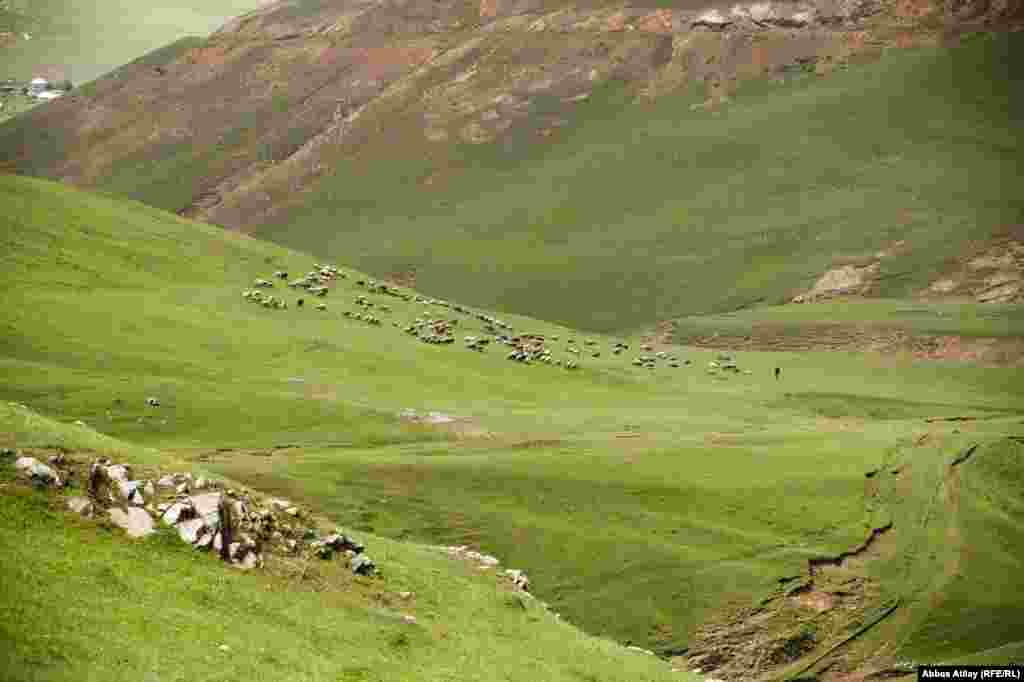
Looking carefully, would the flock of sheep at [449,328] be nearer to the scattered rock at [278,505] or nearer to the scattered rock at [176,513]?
the scattered rock at [278,505]

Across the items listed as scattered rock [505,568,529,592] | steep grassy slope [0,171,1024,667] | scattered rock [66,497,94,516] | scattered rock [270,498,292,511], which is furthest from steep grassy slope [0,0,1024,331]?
scattered rock [66,497,94,516]

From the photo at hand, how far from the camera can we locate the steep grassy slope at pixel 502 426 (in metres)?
49.2

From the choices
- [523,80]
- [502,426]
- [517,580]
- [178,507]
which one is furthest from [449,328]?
[523,80]

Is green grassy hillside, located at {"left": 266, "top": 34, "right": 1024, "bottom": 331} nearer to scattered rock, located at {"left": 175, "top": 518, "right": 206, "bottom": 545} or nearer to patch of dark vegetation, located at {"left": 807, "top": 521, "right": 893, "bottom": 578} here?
patch of dark vegetation, located at {"left": 807, "top": 521, "right": 893, "bottom": 578}

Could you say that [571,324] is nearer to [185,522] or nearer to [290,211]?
[290,211]

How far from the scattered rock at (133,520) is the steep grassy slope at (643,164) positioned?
96.0 m

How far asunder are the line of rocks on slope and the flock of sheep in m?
51.3

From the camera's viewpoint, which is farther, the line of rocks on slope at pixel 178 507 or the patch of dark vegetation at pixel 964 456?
the patch of dark vegetation at pixel 964 456

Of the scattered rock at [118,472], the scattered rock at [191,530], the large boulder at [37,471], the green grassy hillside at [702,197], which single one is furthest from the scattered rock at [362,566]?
the green grassy hillside at [702,197]

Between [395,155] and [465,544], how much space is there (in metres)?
135

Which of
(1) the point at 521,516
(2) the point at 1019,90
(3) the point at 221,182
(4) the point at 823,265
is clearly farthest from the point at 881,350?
(3) the point at 221,182

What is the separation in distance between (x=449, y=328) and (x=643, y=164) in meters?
81.4

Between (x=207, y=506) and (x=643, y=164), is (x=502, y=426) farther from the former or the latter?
(x=643, y=164)

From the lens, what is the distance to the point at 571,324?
126 meters
